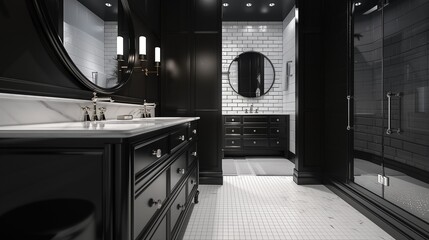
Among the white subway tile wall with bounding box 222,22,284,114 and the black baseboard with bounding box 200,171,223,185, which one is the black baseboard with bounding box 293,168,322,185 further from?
the white subway tile wall with bounding box 222,22,284,114

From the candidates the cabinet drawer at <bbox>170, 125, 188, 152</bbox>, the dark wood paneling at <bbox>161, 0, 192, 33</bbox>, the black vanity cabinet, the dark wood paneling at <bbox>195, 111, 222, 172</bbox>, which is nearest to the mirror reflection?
the cabinet drawer at <bbox>170, 125, 188, 152</bbox>

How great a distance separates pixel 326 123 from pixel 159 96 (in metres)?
2.36

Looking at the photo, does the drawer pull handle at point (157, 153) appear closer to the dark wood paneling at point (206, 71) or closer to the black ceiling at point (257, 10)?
the dark wood paneling at point (206, 71)

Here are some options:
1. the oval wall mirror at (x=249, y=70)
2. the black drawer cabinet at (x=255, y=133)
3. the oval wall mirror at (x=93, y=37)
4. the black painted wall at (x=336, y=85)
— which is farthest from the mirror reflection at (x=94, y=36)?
the oval wall mirror at (x=249, y=70)

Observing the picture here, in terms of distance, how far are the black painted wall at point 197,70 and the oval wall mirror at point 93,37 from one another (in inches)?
43.1

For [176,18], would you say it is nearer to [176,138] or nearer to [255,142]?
[176,138]

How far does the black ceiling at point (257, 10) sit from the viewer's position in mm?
4984

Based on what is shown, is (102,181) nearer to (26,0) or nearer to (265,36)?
(26,0)

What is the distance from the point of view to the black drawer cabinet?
18.2ft

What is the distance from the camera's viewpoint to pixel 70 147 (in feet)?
2.96

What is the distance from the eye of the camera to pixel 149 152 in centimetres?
121

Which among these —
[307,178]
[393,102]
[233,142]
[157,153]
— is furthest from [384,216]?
[233,142]

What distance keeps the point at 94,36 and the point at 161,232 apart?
4.62ft

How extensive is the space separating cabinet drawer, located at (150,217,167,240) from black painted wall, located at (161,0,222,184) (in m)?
2.16
